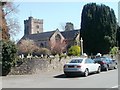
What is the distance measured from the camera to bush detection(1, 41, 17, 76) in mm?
26250

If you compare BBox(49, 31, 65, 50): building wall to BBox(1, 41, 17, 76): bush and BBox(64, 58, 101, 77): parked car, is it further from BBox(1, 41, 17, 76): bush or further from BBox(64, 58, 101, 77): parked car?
BBox(64, 58, 101, 77): parked car

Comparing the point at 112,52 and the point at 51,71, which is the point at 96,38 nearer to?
the point at 112,52

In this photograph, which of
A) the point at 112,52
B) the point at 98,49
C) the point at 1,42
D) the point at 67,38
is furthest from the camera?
the point at 67,38

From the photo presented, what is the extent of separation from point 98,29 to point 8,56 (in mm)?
37070

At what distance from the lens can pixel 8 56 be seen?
26.5 metres

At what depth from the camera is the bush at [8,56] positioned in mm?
26250

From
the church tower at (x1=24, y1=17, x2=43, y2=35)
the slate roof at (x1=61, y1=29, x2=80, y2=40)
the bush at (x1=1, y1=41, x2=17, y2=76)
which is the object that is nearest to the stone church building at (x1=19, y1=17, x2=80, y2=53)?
the slate roof at (x1=61, y1=29, x2=80, y2=40)

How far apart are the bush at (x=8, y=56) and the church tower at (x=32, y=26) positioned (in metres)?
93.8

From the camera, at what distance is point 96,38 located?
199ft

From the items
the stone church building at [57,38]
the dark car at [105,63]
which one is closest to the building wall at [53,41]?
the stone church building at [57,38]

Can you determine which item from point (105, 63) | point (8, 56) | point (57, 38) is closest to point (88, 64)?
point (105, 63)

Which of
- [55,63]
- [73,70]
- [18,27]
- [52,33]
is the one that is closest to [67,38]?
[52,33]

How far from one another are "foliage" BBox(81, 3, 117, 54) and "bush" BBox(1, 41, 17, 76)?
34166 millimetres

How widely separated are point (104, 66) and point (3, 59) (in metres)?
10.3
